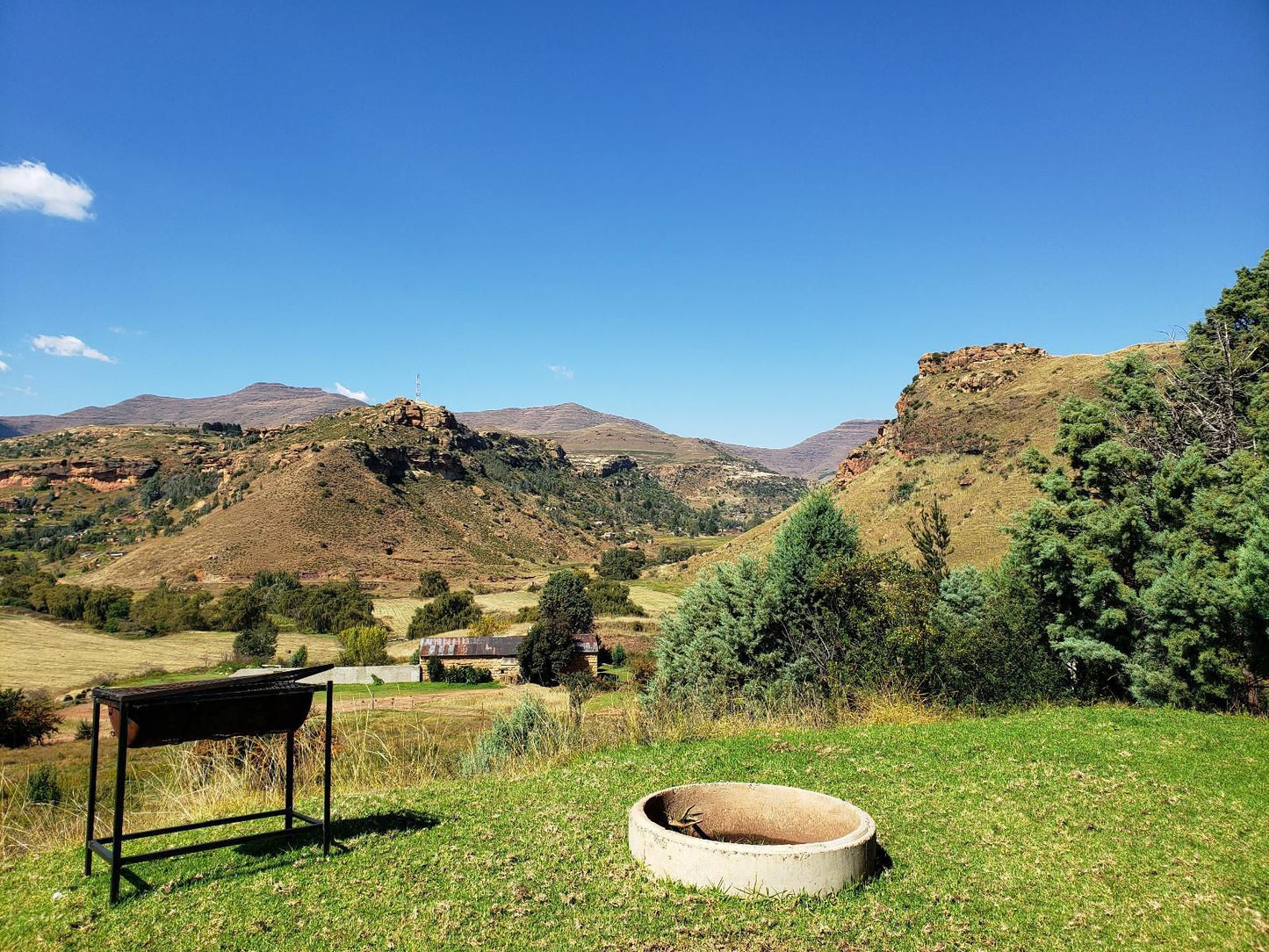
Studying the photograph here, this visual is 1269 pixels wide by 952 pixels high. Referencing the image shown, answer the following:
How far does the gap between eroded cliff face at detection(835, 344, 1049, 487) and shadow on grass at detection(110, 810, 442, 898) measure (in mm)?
68671

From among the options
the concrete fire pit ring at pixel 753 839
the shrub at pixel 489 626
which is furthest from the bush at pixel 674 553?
the concrete fire pit ring at pixel 753 839

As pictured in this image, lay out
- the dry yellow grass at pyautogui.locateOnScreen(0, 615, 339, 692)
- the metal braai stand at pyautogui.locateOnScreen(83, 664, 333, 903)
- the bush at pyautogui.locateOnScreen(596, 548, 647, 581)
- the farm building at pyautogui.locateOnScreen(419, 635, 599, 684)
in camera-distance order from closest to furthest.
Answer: the metal braai stand at pyautogui.locateOnScreen(83, 664, 333, 903) → the dry yellow grass at pyautogui.locateOnScreen(0, 615, 339, 692) → the farm building at pyautogui.locateOnScreen(419, 635, 599, 684) → the bush at pyautogui.locateOnScreen(596, 548, 647, 581)

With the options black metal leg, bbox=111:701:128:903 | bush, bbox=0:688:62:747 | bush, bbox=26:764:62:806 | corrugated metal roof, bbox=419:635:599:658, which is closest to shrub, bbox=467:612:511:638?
corrugated metal roof, bbox=419:635:599:658

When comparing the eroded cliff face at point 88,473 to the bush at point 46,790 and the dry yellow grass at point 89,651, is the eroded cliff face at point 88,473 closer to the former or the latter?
the dry yellow grass at point 89,651

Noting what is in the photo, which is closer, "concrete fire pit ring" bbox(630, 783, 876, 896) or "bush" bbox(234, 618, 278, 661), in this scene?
"concrete fire pit ring" bbox(630, 783, 876, 896)

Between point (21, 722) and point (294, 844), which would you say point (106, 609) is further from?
point (294, 844)

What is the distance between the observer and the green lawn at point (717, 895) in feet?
14.1

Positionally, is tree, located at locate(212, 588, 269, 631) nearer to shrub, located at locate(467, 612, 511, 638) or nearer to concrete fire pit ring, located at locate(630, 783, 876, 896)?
shrub, located at locate(467, 612, 511, 638)

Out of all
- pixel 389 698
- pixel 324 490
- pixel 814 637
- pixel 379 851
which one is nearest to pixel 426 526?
pixel 324 490

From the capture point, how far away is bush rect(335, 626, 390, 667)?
55.5 metres

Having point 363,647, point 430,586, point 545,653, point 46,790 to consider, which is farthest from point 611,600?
point 46,790

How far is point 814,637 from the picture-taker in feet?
52.4

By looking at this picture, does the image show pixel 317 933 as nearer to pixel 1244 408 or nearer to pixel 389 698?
pixel 1244 408

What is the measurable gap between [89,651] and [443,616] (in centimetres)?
2640
